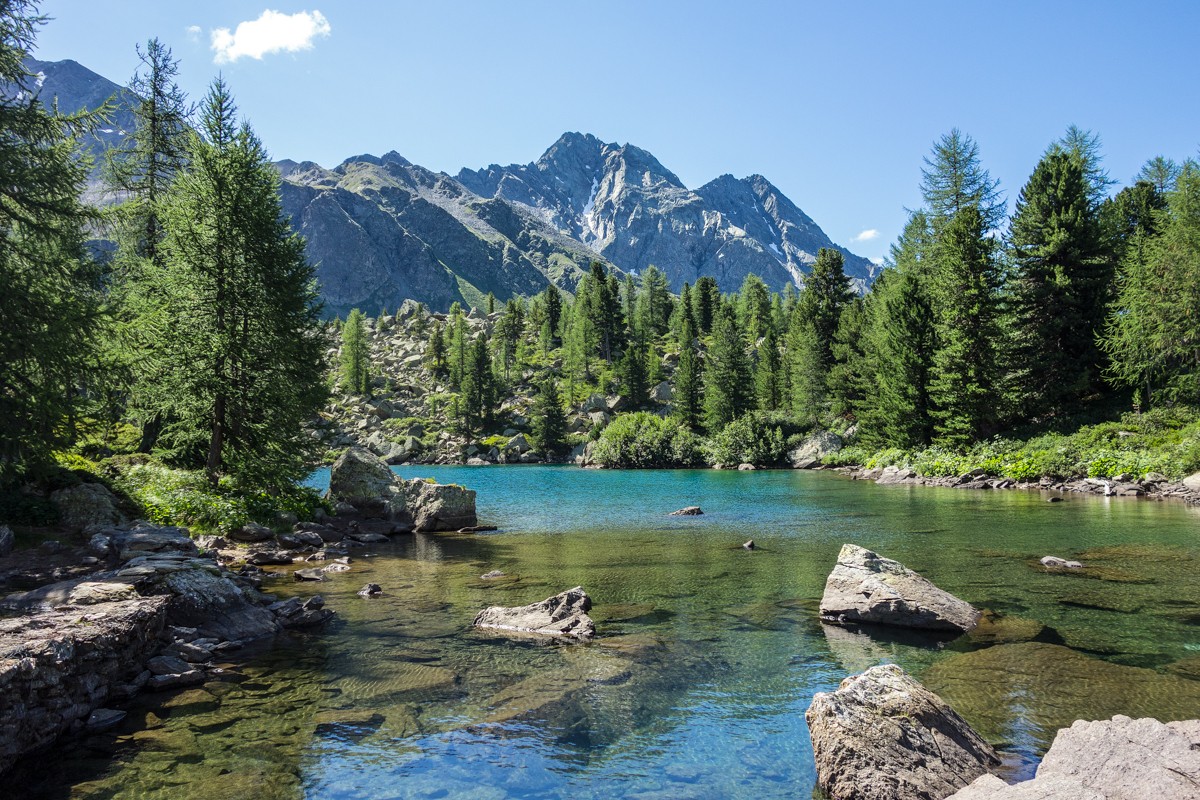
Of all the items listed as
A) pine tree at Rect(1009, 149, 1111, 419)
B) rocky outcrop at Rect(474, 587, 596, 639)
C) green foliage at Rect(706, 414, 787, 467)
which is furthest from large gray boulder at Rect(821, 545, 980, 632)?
green foliage at Rect(706, 414, 787, 467)

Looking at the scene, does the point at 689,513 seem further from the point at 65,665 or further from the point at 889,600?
Result: the point at 65,665

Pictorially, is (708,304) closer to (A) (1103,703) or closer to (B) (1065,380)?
(B) (1065,380)

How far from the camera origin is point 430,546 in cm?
2430

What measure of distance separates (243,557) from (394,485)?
10634 millimetres

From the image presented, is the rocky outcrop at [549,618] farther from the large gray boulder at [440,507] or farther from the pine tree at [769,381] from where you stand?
the pine tree at [769,381]

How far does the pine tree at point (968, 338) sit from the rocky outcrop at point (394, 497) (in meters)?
39.8

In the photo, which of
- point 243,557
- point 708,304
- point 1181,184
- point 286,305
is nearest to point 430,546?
point 243,557

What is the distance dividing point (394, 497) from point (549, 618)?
18.2m

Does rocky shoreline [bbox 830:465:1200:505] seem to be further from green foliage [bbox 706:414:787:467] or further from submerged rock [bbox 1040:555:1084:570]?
green foliage [bbox 706:414:787:467]

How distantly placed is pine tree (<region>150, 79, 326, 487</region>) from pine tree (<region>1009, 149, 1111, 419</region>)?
167 ft

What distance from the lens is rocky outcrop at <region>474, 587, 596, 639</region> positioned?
12.4 m

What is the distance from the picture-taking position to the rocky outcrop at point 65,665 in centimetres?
736

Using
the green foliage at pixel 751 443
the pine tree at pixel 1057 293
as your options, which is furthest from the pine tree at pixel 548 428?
the pine tree at pixel 1057 293

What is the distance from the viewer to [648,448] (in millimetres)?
82000
